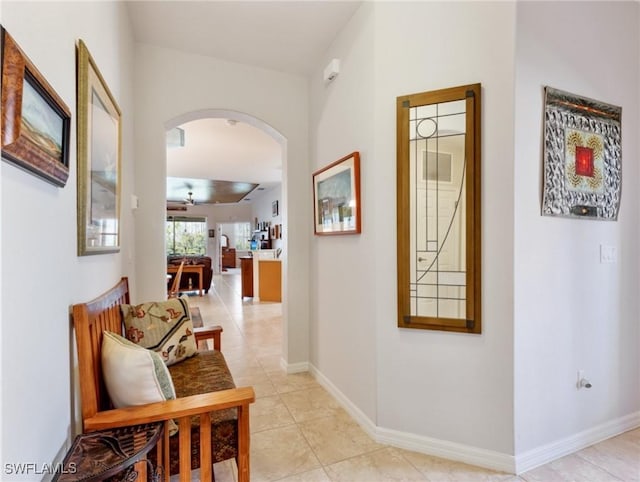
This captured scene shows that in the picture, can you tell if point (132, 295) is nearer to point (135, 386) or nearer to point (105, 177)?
point (105, 177)

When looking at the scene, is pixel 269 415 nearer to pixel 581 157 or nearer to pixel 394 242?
pixel 394 242

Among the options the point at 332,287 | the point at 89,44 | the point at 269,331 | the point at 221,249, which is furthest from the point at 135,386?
the point at 221,249

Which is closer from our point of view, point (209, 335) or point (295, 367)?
point (209, 335)

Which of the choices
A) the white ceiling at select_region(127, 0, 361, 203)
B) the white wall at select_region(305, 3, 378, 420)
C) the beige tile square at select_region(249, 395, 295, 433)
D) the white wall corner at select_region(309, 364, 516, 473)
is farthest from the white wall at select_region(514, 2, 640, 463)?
the beige tile square at select_region(249, 395, 295, 433)

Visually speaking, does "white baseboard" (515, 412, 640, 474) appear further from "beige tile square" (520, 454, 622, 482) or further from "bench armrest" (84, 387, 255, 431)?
"bench armrest" (84, 387, 255, 431)

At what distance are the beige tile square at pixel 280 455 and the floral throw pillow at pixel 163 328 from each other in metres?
0.72

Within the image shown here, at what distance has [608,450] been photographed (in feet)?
6.20

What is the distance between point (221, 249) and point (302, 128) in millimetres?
11009

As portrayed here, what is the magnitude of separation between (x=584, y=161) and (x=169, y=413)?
2.51m

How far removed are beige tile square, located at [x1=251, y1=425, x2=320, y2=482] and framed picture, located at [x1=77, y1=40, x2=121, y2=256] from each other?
140cm

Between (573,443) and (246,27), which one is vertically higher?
(246,27)

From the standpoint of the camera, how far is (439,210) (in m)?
1.87

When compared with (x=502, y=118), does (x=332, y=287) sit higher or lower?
lower

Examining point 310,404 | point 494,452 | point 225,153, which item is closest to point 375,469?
point 494,452
